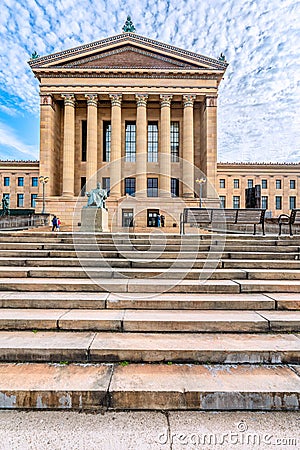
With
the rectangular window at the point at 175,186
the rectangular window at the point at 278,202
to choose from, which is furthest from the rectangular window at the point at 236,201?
the rectangular window at the point at 175,186

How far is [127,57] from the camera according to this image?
3378 centimetres

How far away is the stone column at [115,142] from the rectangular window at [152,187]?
4.01m

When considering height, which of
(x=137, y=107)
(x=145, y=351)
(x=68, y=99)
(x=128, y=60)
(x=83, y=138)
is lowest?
(x=145, y=351)

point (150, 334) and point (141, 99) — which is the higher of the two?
point (141, 99)

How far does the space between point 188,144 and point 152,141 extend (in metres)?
5.46

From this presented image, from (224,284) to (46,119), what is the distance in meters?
33.5

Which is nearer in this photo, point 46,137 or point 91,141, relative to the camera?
point 46,137

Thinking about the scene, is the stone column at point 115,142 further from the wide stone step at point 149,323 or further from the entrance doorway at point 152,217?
the wide stone step at point 149,323

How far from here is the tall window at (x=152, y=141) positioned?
118 ft

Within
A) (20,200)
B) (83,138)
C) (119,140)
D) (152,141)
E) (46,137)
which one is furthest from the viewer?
(20,200)

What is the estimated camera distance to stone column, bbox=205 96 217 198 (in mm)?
32875

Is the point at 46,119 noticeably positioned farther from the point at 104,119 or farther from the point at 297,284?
the point at 297,284
